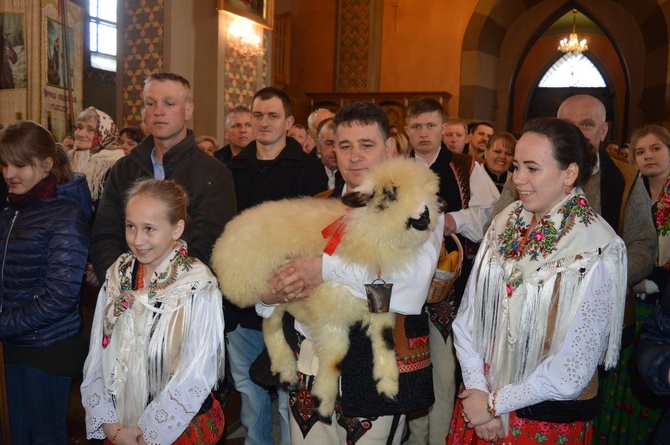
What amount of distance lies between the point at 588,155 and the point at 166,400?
1.61 meters

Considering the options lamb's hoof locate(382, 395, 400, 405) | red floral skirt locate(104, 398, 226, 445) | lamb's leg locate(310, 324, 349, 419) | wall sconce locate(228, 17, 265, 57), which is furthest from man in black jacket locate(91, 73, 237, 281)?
wall sconce locate(228, 17, 265, 57)

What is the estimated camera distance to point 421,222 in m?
1.79

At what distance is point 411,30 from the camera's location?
12328 millimetres

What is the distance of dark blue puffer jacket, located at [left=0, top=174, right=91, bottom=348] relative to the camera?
244 cm

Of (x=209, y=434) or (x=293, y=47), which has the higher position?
(x=293, y=47)

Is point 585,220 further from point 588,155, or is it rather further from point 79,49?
point 79,49

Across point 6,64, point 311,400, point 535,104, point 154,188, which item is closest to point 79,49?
point 6,64

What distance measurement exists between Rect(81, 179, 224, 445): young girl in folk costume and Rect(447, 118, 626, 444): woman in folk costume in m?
0.90

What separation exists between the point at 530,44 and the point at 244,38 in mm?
7452

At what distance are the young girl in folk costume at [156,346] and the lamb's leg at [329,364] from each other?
1.32ft

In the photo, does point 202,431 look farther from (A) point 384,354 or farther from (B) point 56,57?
(B) point 56,57

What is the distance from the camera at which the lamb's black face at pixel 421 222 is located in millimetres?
1785

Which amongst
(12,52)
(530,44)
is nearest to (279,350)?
(12,52)

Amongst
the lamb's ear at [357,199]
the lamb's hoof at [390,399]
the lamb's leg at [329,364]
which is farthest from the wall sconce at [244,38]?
the lamb's hoof at [390,399]
